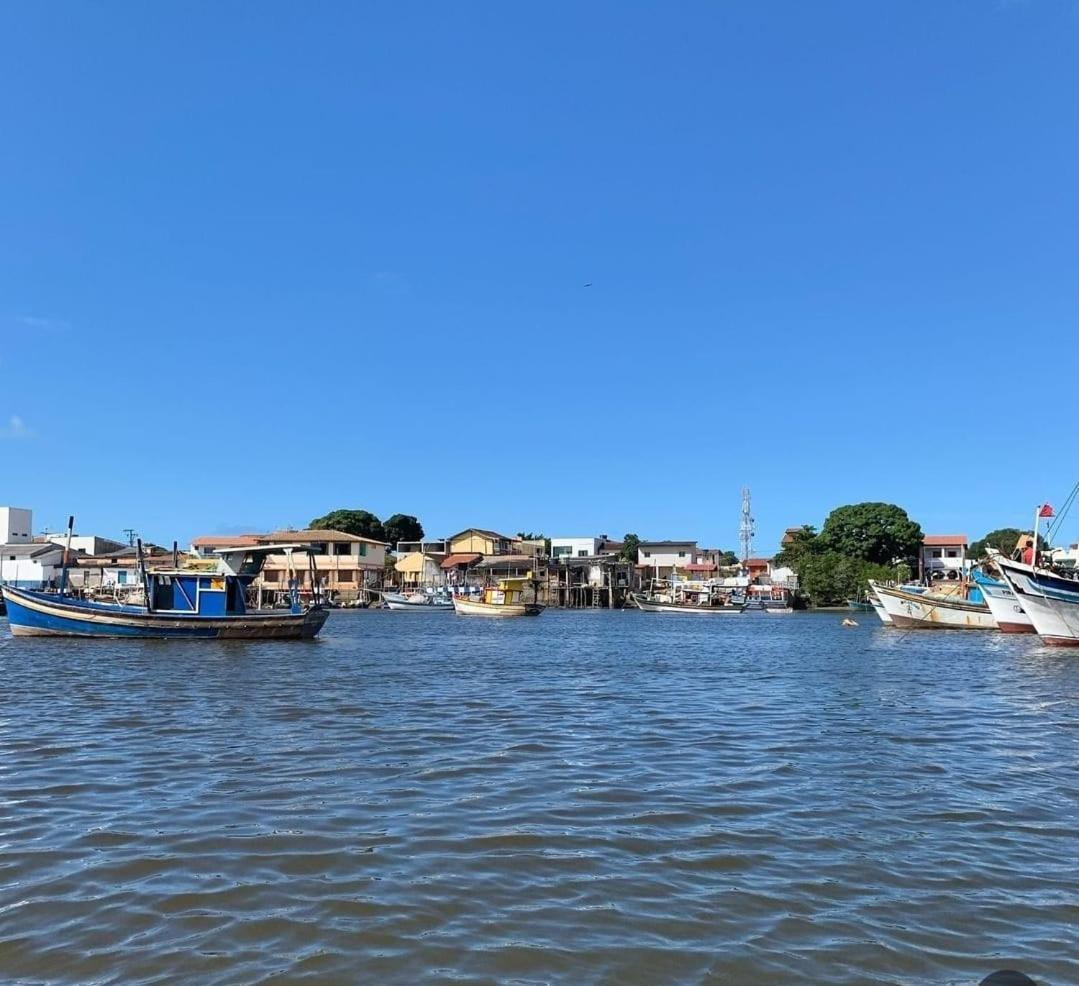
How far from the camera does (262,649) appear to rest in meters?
29.9

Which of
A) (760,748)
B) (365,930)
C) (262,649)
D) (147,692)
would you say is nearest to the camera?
(365,930)

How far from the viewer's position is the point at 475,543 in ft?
341

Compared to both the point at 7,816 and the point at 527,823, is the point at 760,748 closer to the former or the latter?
the point at 527,823

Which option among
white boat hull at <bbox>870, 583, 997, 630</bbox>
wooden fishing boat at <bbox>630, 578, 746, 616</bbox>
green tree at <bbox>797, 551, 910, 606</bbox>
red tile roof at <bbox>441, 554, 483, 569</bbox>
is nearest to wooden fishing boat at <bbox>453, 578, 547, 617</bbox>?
wooden fishing boat at <bbox>630, 578, 746, 616</bbox>

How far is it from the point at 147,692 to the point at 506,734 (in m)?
8.59

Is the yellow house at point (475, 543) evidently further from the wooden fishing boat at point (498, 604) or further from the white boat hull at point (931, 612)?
the white boat hull at point (931, 612)

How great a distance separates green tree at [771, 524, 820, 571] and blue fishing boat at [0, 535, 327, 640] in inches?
2986

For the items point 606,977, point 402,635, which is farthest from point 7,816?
point 402,635

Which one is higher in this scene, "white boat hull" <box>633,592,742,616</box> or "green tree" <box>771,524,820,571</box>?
"green tree" <box>771,524,820,571</box>

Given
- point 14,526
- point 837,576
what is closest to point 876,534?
point 837,576

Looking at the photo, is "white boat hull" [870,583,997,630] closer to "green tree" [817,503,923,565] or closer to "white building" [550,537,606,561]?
"green tree" [817,503,923,565]

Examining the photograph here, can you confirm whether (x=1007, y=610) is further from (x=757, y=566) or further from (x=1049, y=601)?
(x=757, y=566)

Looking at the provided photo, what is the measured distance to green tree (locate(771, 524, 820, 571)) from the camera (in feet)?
328

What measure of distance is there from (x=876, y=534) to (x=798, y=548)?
32.9 feet
